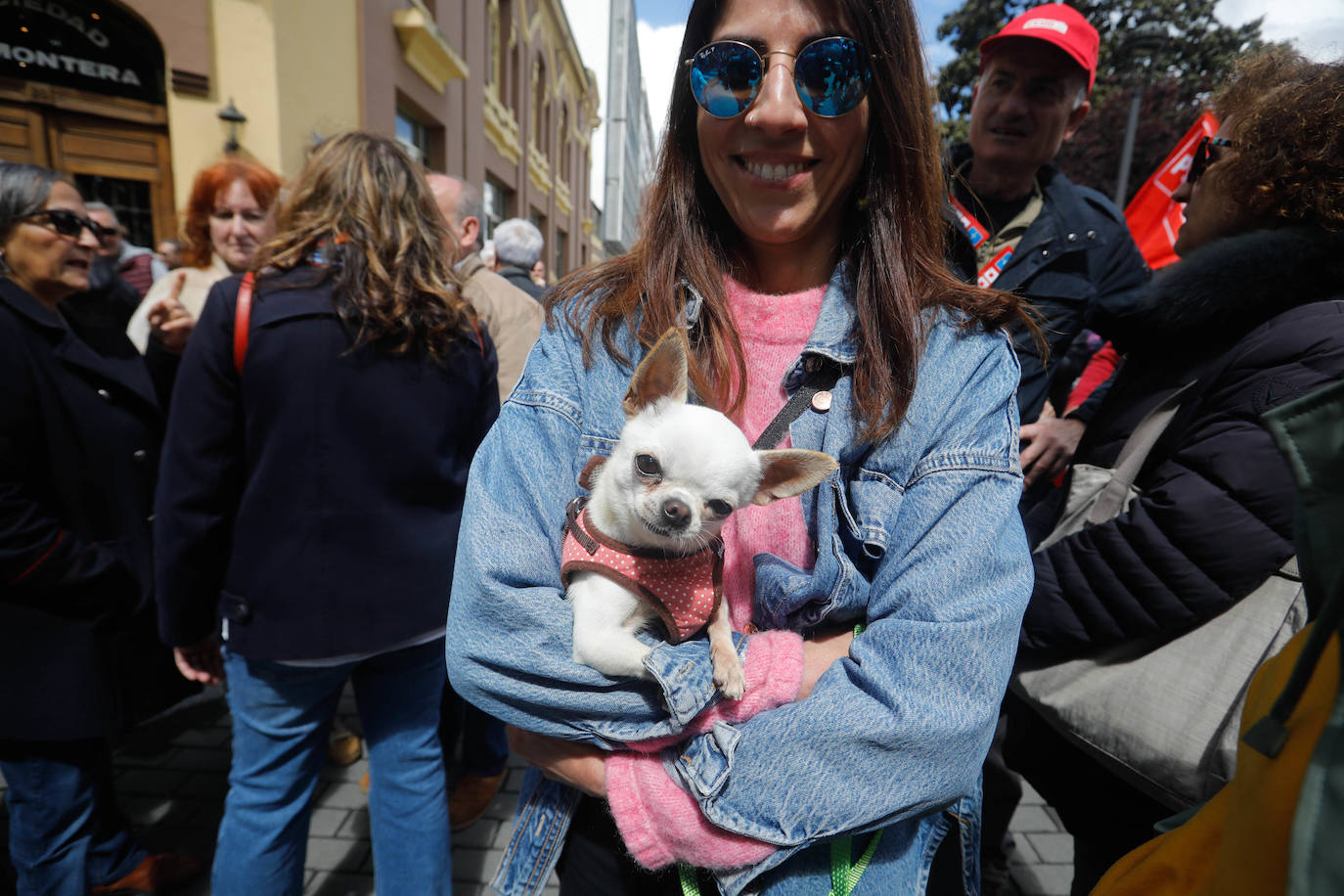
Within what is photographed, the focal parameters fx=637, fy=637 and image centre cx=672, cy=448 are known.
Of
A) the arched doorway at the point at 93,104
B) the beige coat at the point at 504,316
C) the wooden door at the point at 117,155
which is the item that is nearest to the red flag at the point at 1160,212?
the beige coat at the point at 504,316

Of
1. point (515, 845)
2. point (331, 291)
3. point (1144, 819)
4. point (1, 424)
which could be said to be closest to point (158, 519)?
point (1, 424)

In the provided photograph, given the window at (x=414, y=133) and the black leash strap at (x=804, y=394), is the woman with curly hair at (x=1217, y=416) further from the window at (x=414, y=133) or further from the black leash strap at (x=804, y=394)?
the window at (x=414, y=133)

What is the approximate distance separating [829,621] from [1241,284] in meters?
1.68

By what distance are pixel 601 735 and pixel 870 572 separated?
656mm

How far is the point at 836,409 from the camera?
1503mm

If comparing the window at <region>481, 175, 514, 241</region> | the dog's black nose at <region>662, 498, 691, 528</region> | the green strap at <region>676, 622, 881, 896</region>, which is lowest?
the green strap at <region>676, 622, 881, 896</region>

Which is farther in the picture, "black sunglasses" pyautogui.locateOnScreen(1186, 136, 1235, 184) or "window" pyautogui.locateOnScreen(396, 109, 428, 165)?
"window" pyautogui.locateOnScreen(396, 109, 428, 165)

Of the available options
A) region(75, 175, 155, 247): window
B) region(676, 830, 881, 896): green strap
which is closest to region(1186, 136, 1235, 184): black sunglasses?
region(676, 830, 881, 896): green strap

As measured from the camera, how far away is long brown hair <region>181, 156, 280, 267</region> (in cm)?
369

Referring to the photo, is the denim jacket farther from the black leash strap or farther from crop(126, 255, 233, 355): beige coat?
crop(126, 255, 233, 355): beige coat

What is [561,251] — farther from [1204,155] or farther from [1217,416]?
[1217,416]

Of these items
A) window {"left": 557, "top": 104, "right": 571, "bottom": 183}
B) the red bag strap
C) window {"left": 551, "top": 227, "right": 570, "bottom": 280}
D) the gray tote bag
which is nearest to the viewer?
the gray tote bag

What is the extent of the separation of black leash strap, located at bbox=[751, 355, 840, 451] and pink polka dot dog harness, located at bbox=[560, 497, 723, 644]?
31 cm

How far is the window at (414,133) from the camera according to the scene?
41.1 feet
